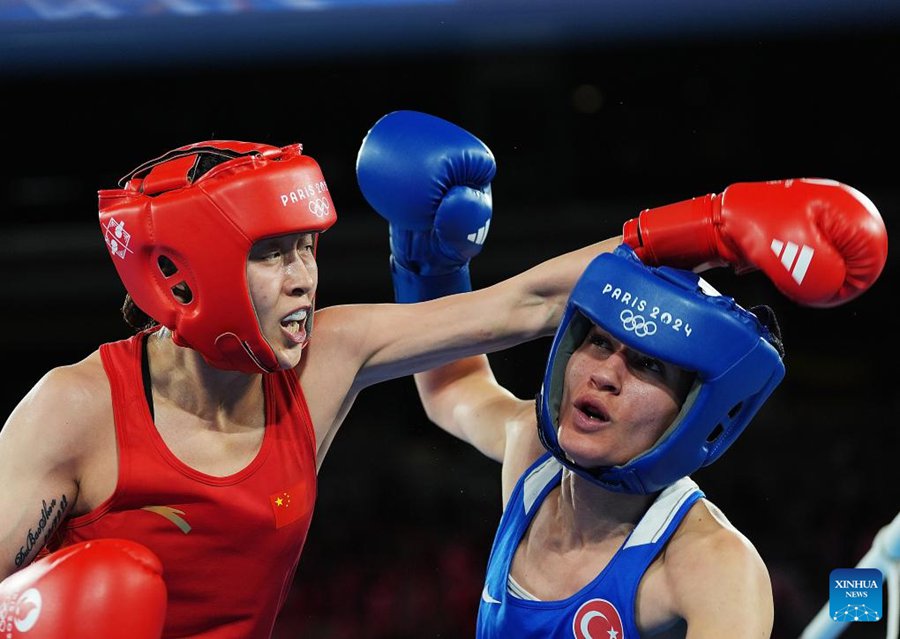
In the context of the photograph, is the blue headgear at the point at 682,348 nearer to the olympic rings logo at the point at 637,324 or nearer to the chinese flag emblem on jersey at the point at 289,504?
the olympic rings logo at the point at 637,324

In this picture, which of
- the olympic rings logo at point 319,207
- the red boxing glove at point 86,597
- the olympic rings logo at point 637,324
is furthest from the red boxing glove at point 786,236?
the red boxing glove at point 86,597

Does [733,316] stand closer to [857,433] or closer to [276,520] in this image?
[276,520]

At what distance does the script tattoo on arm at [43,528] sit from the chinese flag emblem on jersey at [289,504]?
15.2 inches

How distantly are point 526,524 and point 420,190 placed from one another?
0.81 meters

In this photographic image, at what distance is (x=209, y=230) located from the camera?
194 centimetres


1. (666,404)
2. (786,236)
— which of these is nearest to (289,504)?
(666,404)

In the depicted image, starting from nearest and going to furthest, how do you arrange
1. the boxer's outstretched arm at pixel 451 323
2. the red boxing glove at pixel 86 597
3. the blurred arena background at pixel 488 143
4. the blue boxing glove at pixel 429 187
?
the red boxing glove at pixel 86 597, the boxer's outstretched arm at pixel 451 323, the blue boxing glove at pixel 429 187, the blurred arena background at pixel 488 143

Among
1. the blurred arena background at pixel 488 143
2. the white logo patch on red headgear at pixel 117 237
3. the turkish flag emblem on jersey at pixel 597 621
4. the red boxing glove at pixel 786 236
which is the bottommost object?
the blurred arena background at pixel 488 143

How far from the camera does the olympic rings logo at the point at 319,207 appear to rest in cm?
203

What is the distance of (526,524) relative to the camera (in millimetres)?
2268

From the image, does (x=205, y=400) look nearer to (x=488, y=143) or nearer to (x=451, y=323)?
(x=451, y=323)

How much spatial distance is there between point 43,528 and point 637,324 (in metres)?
1.09

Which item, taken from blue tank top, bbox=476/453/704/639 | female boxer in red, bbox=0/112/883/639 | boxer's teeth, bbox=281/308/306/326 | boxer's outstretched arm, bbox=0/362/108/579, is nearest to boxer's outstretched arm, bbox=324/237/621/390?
female boxer in red, bbox=0/112/883/639

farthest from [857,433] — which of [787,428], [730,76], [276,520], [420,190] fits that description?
[276,520]
